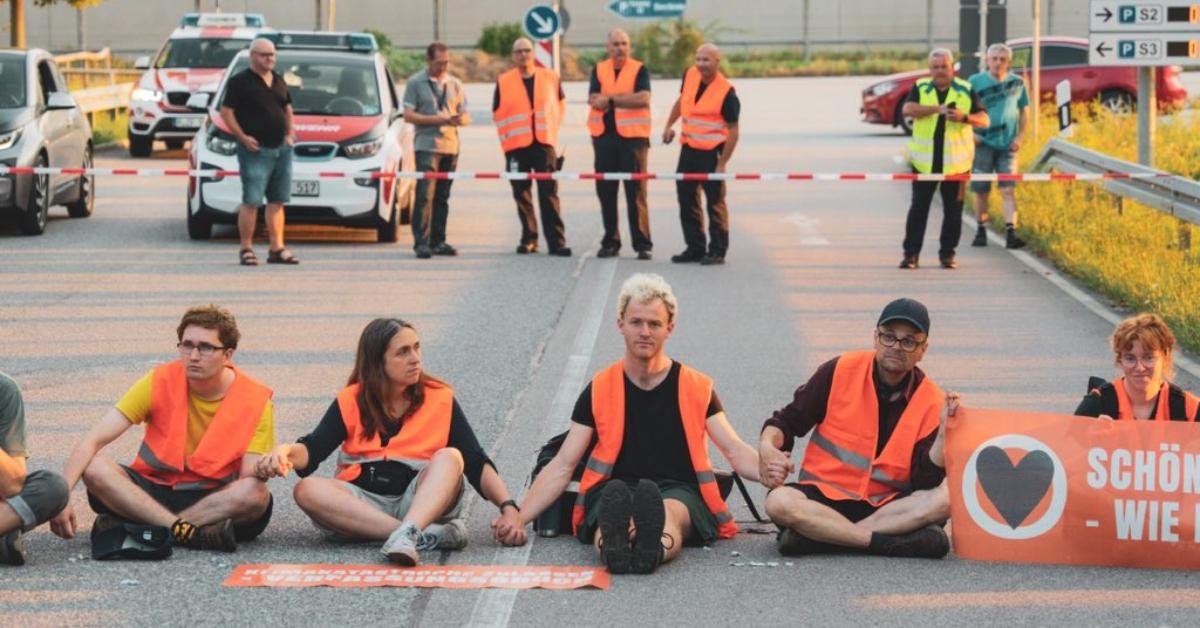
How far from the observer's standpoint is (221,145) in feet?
61.6

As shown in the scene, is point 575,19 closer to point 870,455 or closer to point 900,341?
point 870,455

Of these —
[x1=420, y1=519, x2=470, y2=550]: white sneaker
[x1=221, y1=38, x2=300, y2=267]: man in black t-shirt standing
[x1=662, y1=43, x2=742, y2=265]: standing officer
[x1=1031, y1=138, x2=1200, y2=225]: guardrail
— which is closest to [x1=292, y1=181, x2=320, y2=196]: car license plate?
[x1=221, y1=38, x2=300, y2=267]: man in black t-shirt standing

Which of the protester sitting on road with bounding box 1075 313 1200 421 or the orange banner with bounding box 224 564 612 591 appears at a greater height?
the protester sitting on road with bounding box 1075 313 1200 421

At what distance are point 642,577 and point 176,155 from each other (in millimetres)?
23243

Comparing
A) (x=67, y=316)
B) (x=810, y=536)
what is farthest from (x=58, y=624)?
(x=67, y=316)

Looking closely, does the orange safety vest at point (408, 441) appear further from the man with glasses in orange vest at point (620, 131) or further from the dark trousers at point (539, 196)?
the dark trousers at point (539, 196)

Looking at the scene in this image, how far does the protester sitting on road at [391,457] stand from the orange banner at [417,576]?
262mm

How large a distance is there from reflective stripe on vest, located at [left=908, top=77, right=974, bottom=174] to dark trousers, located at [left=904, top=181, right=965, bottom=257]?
0.69ft

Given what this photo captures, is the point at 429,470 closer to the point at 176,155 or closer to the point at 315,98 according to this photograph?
the point at 315,98

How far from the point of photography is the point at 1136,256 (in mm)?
16094

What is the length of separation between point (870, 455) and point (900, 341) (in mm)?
482

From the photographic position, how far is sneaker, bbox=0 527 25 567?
7469 mm

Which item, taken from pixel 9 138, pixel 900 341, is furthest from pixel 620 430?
pixel 9 138

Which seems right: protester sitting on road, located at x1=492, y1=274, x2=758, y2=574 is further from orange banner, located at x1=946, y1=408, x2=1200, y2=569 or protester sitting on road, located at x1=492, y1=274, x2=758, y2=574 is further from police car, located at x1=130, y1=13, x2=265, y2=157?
police car, located at x1=130, y1=13, x2=265, y2=157
